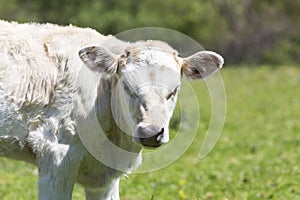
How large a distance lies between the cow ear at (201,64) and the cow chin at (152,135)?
2.90 feet

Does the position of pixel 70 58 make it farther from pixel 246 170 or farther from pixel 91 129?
pixel 246 170

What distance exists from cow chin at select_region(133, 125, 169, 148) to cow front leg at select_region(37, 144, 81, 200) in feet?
3.04

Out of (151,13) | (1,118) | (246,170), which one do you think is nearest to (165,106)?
(1,118)

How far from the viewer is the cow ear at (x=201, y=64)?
246 inches

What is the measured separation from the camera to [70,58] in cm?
651

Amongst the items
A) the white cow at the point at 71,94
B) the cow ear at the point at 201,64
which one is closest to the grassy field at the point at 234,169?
the white cow at the point at 71,94

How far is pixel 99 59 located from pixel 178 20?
32.5 m

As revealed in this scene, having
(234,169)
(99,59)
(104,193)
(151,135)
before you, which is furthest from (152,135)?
(234,169)

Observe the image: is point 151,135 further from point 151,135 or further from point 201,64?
point 201,64

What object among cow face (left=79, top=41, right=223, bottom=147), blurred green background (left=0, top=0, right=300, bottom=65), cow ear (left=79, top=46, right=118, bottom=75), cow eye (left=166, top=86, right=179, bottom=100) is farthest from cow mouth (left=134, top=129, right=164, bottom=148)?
blurred green background (left=0, top=0, right=300, bottom=65)

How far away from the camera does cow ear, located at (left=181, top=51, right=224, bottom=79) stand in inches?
246

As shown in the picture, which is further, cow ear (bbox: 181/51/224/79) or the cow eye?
cow ear (bbox: 181/51/224/79)

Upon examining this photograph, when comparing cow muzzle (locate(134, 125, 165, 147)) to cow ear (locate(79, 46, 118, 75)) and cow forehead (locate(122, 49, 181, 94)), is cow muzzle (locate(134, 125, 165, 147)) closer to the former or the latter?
cow forehead (locate(122, 49, 181, 94))

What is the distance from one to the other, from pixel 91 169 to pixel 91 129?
389mm
